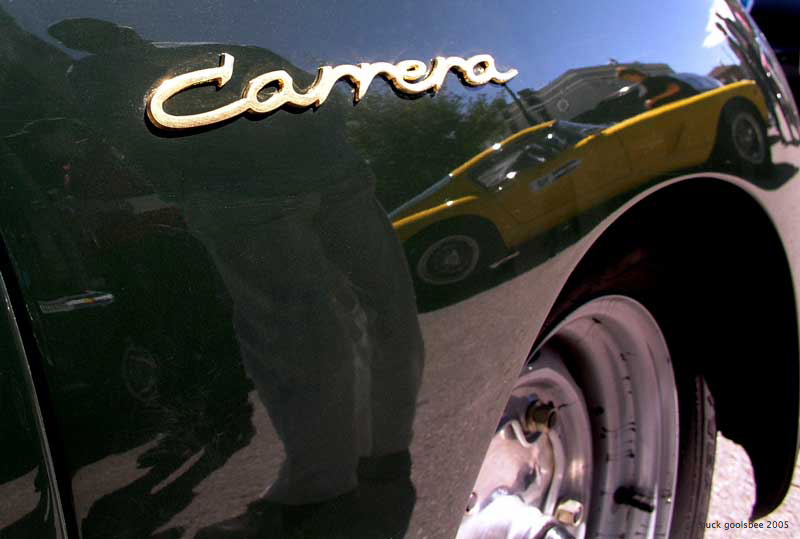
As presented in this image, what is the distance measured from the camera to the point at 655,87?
1314 millimetres

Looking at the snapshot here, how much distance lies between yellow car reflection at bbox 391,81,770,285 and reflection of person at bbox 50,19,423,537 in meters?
0.07

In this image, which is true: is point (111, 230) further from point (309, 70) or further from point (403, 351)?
point (403, 351)

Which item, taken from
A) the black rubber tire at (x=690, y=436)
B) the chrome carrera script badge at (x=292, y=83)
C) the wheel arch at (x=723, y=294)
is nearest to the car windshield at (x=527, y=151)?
the chrome carrera script badge at (x=292, y=83)

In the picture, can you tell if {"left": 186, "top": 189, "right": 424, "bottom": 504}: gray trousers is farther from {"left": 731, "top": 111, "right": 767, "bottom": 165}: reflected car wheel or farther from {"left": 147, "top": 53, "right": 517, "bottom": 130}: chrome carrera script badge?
{"left": 731, "top": 111, "right": 767, "bottom": 165}: reflected car wheel

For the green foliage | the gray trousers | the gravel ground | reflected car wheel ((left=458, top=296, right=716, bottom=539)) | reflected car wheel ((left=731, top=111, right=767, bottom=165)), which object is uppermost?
the green foliage

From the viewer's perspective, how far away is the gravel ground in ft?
8.43

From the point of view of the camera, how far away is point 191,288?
79cm

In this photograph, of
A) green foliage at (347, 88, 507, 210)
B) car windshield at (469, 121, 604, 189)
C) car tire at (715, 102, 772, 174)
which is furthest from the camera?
car tire at (715, 102, 772, 174)

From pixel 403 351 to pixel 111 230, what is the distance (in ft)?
1.29

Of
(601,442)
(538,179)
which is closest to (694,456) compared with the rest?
(601,442)

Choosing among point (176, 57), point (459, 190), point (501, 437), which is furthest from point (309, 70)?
point (501, 437)

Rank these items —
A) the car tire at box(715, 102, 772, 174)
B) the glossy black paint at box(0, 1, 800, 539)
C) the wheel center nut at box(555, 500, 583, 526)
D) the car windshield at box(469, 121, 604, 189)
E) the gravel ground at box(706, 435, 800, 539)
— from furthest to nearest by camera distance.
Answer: the gravel ground at box(706, 435, 800, 539)
the wheel center nut at box(555, 500, 583, 526)
the car tire at box(715, 102, 772, 174)
the car windshield at box(469, 121, 604, 189)
the glossy black paint at box(0, 1, 800, 539)

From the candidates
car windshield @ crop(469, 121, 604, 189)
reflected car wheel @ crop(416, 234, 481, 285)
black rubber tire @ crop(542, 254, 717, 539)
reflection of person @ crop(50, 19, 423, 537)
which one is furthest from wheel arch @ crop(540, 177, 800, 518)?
reflection of person @ crop(50, 19, 423, 537)

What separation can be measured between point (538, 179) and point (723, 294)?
933 millimetres
